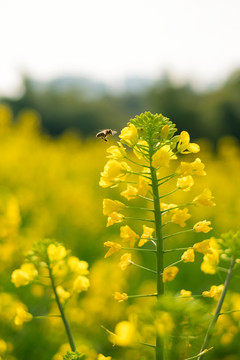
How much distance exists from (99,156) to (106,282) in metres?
9.82

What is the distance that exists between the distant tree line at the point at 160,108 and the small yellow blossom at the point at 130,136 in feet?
65.3

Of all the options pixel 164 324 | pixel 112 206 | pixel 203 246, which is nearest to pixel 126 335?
Answer: pixel 164 324

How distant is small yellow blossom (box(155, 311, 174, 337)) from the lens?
3.59ft

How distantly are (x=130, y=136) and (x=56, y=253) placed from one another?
0.51 metres

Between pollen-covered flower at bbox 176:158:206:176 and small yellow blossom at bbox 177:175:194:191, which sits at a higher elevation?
pollen-covered flower at bbox 176:158:206:176

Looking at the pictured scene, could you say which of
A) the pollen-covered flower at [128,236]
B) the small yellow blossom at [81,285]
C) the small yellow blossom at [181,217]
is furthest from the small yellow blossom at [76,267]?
the small yellow blossom at [181,217]

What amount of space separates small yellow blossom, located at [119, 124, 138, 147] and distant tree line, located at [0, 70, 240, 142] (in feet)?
65.3

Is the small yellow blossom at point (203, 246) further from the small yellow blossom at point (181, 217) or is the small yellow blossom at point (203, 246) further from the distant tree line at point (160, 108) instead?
the distant tree line at point (160, 108)

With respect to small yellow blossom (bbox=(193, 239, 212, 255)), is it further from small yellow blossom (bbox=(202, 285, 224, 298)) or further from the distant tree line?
the distant tree line

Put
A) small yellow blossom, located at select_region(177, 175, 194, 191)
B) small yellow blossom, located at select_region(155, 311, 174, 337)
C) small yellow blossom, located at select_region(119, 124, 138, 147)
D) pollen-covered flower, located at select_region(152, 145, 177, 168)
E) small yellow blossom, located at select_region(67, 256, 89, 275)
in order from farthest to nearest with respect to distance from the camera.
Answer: small yellow blossom, located at select_region(67, 256, 89, 275) → small yellow blossom, located at select_region(177, 175, 194, 191) → small yellow blossom, located at select_region(119, 124, 138, 147) → pollen-covered flower, located at select_region(152, 145, 177, 168) → small yellow blossom, located at select_region(155, 311, 174, 337)

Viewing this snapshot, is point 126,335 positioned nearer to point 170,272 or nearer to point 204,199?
point 170,272

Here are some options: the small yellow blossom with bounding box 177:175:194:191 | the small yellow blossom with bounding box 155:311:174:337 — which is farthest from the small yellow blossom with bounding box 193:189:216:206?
the small yellow blossom with bounding box 155:311:174:337

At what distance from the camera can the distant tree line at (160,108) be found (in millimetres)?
21578

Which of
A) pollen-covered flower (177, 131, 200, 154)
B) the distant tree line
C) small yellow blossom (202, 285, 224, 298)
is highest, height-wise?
the distant tree line
